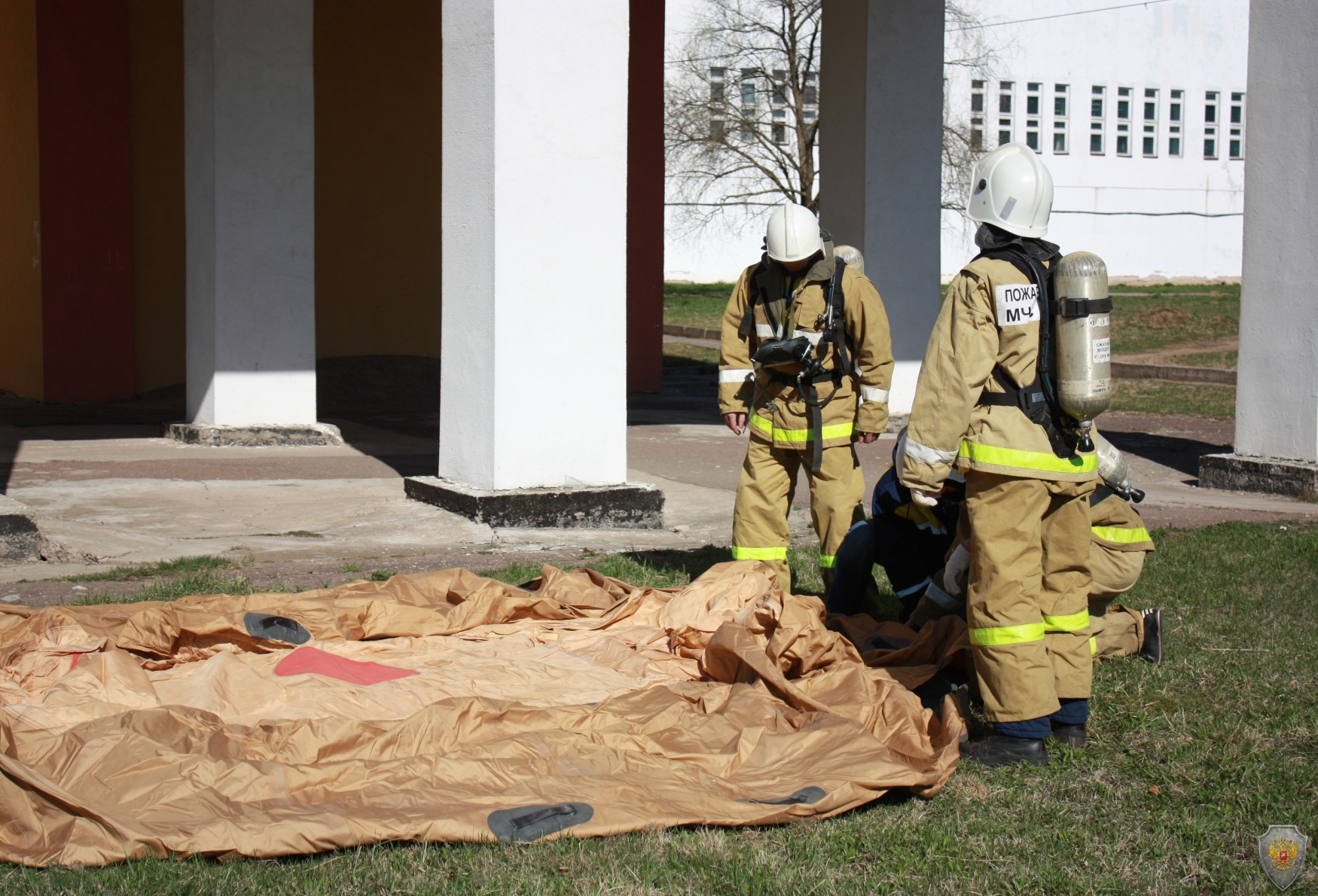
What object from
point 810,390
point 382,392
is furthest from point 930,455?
point 382,392

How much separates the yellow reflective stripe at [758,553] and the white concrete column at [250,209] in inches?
275

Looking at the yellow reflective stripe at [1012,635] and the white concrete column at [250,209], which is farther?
the white concrete column at [250,209]

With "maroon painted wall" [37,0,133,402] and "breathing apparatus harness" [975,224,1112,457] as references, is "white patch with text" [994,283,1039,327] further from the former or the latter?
"maroon painted wall" [37,0,133,402]

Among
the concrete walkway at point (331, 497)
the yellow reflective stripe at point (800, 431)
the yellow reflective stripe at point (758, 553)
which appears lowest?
the concrete walkway at point (331, 497)

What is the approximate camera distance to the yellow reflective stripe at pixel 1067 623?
13.6 feet

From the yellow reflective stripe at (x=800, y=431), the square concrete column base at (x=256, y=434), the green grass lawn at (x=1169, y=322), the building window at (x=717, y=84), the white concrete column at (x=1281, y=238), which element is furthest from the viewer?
the building window at (x=717, y=84)

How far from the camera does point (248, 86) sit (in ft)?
37.0

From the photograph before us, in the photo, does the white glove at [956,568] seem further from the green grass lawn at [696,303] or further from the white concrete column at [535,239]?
the green grass lawn at [696,303]

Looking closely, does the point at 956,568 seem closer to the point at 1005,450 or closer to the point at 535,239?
the point at 1005,450

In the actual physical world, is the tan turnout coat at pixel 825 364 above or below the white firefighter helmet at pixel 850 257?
below

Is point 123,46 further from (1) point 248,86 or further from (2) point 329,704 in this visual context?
(2) point 329,704

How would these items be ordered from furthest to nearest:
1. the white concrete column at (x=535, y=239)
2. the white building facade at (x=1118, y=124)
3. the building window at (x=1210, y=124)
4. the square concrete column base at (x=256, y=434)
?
the building window at (x=1210, y=124)
the white building facade at (x=1118, y=124)
the square concrete column base at (x=256, y=434)
the white concrete column at (x=535, y=239)

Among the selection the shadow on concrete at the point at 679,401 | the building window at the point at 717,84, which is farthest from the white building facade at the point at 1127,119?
the shadow on concrete at the point at 679,401

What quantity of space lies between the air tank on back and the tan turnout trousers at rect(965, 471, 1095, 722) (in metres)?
0.29
